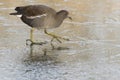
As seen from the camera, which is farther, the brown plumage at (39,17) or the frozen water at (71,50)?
the brown plumage at (39,17)

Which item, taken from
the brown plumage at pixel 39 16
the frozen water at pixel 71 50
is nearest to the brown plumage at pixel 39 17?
the brown plumage at pixel 39 16

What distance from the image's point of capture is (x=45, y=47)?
659 cm

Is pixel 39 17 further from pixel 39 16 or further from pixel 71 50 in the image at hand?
pixel 71 50

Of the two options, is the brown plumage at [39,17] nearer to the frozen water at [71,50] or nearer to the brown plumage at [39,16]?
the brown plumage at [39,16]

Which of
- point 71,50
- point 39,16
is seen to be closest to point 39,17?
point 39,16

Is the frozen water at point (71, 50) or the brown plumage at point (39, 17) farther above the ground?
the brown plumage at point (39, 17)

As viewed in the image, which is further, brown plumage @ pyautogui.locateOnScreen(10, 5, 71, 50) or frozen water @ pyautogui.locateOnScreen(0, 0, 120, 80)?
brown plumage @ pyautogui.locateOnScreen(10, 5, 71, 50)

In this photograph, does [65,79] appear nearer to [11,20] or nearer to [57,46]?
[57,46]

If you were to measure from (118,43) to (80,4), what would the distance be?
273 centimetres

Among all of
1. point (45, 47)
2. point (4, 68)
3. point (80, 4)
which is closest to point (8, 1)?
point (80, 4)

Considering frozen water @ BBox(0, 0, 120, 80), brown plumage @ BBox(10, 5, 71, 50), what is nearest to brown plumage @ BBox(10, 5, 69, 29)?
brown plumage @ BBox(10, 5, 71, 50)

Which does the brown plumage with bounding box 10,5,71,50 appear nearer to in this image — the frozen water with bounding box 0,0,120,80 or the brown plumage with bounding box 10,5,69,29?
the brown plumage with bounding box 10,5,69,29

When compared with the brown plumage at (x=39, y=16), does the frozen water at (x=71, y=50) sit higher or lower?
lower

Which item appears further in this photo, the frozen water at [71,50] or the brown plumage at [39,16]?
the brown plumage at [39,16]
